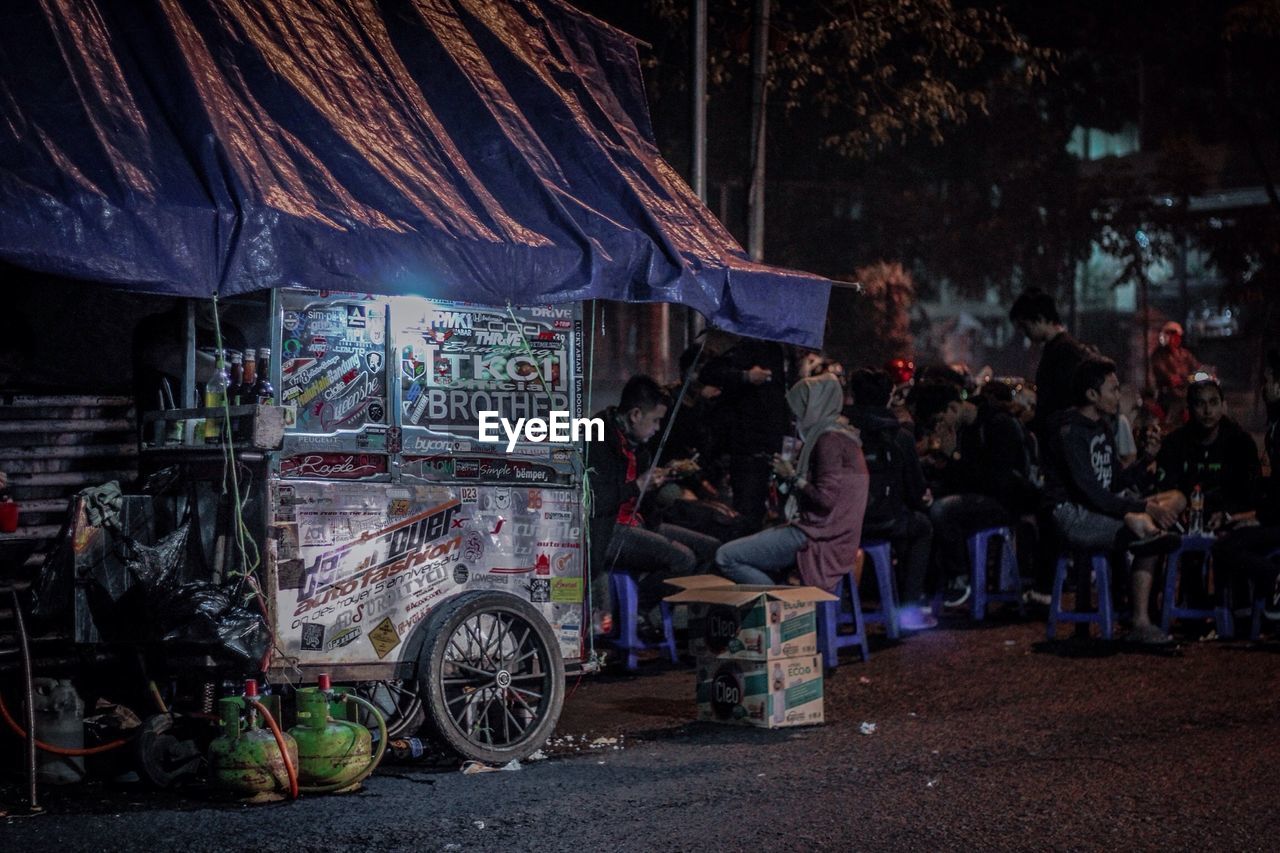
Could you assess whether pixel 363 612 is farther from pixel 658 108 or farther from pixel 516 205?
pixel 658 108

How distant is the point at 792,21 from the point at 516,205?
36.0ft

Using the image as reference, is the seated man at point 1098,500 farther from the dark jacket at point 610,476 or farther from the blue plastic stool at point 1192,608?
the dark jacket at point 610,476

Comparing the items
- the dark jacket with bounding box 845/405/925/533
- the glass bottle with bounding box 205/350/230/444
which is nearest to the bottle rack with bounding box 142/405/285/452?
the glass bottle with bounding box 205/350/230/444

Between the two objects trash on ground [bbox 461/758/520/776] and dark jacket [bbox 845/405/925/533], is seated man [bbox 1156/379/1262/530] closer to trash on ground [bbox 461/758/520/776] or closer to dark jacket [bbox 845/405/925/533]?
dark jacket [bbox 845/405/925/533]

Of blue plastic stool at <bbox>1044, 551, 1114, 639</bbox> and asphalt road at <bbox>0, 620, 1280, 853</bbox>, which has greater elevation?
blue plastic stool at <bbox>1044, 551, 1114, 639</bbox>

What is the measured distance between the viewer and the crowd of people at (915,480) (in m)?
9.98

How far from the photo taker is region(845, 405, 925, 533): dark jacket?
1117cm

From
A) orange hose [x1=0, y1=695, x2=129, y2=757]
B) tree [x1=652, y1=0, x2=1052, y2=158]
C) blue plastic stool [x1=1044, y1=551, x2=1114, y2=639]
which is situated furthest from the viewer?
tree [x1=652, y1=0, x2=1052, y2=158]

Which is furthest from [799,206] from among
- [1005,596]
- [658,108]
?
[1005,596]

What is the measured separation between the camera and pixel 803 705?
833 centimetres

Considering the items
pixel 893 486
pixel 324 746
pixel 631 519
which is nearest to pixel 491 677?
pixel 324 746

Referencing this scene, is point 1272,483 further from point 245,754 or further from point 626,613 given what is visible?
point 245,754

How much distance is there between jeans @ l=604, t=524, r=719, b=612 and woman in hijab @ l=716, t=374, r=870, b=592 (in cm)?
39

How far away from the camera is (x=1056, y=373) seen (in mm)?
11430
